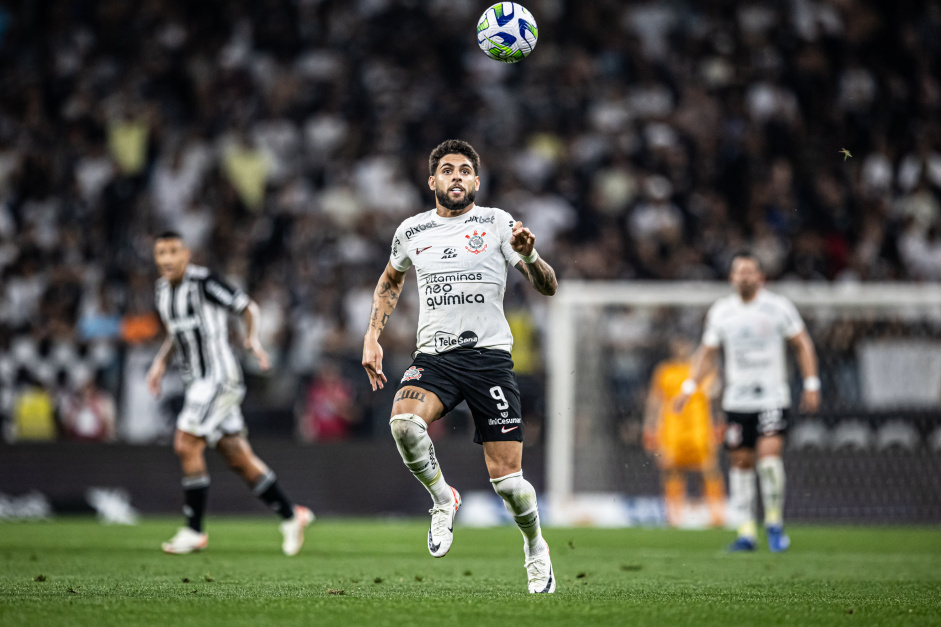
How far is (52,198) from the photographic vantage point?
19.2 metres

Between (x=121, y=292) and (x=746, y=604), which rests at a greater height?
(x=121, y=292)

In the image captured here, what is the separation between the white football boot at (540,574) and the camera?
23.3ft

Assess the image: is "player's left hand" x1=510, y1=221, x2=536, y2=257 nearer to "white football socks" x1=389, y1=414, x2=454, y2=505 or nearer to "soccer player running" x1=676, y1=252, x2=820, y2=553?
"white football socks" x1=389, y1=414, x2=454, y2=505

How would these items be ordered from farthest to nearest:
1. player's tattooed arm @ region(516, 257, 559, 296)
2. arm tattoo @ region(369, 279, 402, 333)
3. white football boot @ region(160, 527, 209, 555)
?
white football boot @ region(160, 527, 209, 555) → arm tattoo @ region(369, 279, 402, 333) → player's tattooed arm @ region(516, 257, 559, 296)

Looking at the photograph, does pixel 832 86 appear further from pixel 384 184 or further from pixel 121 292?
pixel 121 292

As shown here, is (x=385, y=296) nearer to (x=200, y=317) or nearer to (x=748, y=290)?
(x=200, y=317)

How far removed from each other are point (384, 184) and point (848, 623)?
14.1 meters

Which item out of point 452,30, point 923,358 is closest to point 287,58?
point 452,30

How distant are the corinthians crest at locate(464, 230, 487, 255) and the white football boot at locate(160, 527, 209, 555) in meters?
4.63

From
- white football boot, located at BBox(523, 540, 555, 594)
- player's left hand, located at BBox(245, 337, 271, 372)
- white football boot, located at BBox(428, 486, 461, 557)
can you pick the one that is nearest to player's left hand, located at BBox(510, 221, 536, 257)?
white football boot, located at BBox(428, 486, 461, 557)

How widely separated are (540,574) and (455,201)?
7.46 feet

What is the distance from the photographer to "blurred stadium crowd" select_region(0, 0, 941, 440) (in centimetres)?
1697

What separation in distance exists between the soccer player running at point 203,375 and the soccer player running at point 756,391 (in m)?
4.29

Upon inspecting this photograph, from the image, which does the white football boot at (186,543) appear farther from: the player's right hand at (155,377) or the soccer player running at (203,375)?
the player's right hand at (155,377)
